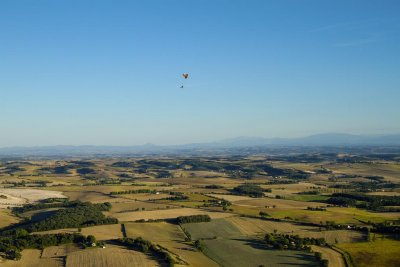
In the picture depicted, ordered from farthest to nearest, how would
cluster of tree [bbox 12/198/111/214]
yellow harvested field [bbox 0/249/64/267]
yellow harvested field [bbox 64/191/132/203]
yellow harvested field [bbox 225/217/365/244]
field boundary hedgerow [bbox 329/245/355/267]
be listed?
yellow harvested field [bbox 64/191/132/203], cluster of tree [bbox 12/198/111/214], yellow harvested field [bbox 225/217/365/244], field boundary hedgerow [bbox 329/245/355/267], yellow harvested field [bbox 0/249/64/267]

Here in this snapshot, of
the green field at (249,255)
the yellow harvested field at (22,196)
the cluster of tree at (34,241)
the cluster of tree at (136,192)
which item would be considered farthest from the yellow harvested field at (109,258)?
the cluster of tree at (136,192)

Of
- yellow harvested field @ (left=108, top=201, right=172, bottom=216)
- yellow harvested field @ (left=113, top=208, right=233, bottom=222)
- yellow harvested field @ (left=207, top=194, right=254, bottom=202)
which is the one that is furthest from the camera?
yellow harvested field @ (left=207, top=194, right=254, bottom=202)

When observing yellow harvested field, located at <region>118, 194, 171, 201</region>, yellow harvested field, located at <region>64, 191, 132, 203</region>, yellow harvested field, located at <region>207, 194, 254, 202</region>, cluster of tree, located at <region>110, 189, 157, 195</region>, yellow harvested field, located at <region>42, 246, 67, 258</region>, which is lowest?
yellow harvested field, located at <region>42, 246, 67, 258</region>

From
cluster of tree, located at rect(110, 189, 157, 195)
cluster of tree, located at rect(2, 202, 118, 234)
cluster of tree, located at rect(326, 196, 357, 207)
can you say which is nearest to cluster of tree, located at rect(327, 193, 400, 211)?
cluster of tree, located at rect(326, 196, 357, 207)

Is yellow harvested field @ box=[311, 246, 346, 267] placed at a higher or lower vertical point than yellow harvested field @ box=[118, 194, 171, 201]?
lower

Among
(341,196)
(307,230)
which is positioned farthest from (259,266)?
(341,196)

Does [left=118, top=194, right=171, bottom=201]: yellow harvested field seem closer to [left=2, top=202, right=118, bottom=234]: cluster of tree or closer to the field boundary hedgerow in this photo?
[left=2, top=202, right=118, bottom=234]: cluster of tree

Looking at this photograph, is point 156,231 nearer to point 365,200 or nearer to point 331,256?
point 331,256
